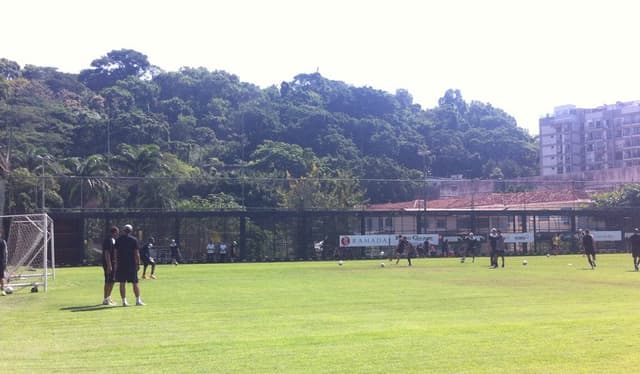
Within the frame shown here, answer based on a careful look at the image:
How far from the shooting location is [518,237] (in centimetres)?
5638

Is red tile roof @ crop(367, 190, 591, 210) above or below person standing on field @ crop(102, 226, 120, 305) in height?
above

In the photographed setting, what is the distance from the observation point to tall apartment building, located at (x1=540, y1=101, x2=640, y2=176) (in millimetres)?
133750

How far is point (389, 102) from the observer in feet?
427

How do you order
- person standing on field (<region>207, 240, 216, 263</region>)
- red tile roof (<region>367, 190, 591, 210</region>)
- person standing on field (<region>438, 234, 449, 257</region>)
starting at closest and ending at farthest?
person standing on field (<region>207, 240, 216, 263</region>), person standing on field (<region>438, 234, 449, 257</region>), red tile roof (<region>367, 190, 591, 210</region>)

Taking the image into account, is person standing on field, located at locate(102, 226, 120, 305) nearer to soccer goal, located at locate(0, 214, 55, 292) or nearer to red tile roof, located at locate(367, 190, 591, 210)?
soccer goal, located at locate(0, 214, 55, 292)

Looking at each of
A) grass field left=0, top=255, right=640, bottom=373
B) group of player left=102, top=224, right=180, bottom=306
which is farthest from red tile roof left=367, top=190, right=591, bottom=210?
group of player left=102, top=224, right=180, bottom=306

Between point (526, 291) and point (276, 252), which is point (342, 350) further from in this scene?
point (276, 252)

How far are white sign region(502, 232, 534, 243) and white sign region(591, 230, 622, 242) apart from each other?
213 inches

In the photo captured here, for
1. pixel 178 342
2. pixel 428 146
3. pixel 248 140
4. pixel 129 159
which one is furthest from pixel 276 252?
pixel 428 146

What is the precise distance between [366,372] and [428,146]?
109m

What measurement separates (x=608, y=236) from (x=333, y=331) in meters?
50.7

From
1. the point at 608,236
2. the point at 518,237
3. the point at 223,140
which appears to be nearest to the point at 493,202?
the point at 518,237

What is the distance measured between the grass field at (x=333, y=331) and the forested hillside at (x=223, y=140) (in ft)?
118

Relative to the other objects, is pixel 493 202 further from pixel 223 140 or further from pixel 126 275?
pixel 223 140
